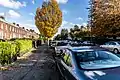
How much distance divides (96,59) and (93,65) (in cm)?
61

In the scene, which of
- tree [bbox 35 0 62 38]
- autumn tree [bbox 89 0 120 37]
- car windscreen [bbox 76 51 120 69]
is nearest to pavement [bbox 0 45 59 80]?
car windscreen [bbox 76 51 120 69]

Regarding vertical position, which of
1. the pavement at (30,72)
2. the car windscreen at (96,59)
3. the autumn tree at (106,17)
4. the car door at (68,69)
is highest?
the autumn tree at (106,17)

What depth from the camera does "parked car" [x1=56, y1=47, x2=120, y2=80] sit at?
5172 mm

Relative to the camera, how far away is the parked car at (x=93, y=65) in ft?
17.0

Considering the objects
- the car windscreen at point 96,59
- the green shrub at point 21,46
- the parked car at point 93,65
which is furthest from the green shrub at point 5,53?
the car windscreen at point 96,59

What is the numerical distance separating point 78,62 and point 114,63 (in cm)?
91

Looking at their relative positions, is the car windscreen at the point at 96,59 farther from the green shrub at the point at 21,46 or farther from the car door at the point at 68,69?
the green shrub at the point at 21,46

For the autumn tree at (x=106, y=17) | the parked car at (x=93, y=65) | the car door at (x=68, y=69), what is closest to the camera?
the parked car at (x=93, y=65)

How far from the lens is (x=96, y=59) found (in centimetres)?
663

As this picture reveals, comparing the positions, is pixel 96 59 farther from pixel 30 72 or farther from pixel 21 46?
pixel 21 46

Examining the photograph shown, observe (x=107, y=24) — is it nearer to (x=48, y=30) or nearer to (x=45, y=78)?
(x=48, y=30)

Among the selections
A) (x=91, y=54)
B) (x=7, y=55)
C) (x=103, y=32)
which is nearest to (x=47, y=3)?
(x=103, y=32)

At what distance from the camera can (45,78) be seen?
36.9 feet

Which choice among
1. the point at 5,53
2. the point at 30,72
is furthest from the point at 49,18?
the point at 30,72
